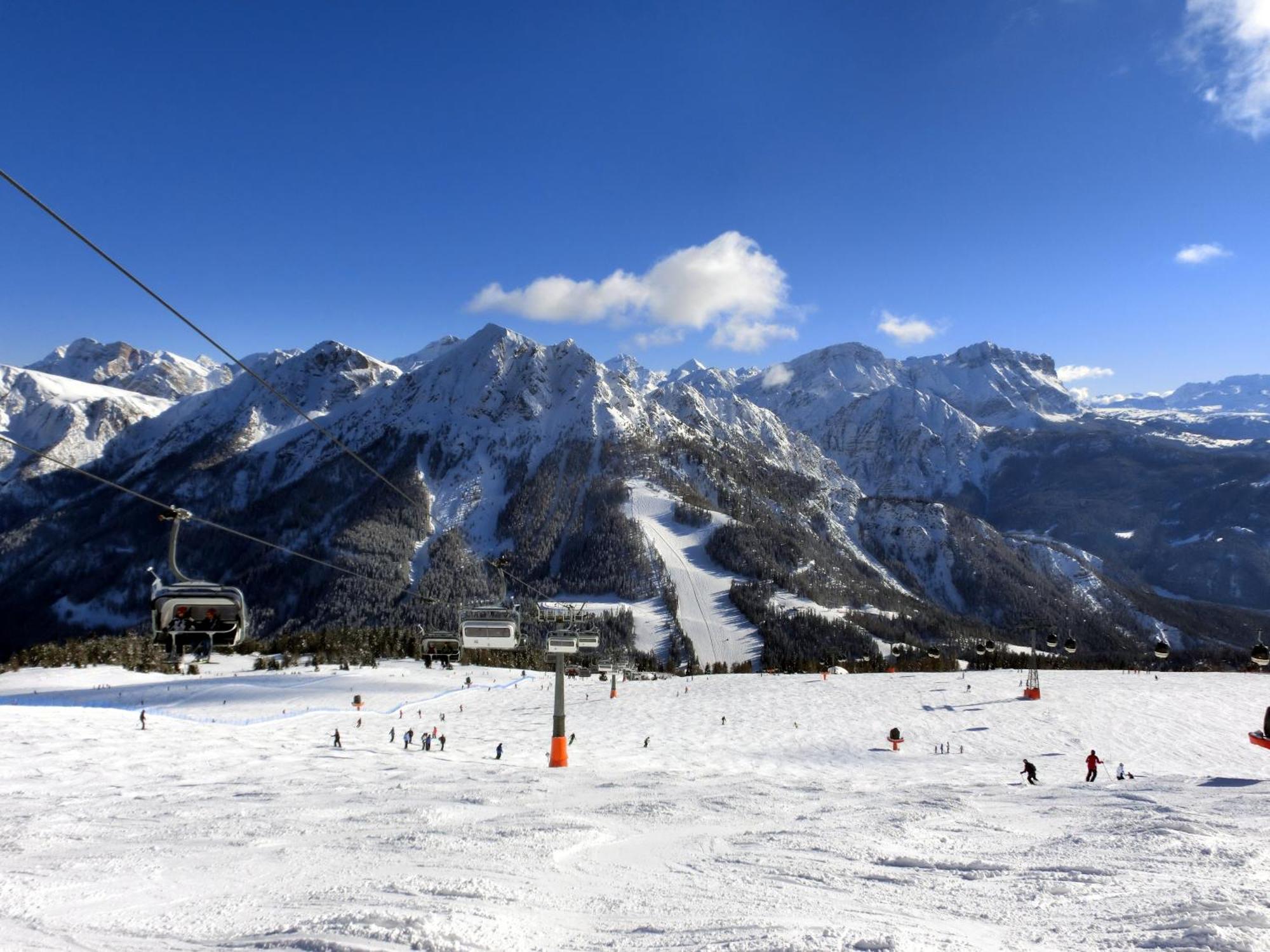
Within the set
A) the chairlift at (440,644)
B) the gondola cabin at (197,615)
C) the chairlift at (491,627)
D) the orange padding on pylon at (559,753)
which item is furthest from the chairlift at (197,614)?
the chairlift at (440,644)

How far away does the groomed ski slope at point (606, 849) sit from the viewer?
360 inches

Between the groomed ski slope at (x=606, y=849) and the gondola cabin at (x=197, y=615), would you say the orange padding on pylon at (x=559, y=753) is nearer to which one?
the groomed ski slope at (x=606, y=849)

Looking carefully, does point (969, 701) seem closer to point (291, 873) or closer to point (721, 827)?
point (721, 827)

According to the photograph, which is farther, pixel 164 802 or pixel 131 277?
pixel 164 802

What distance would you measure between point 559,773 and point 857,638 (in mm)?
162785

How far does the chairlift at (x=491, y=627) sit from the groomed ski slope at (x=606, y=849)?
16.4 ft

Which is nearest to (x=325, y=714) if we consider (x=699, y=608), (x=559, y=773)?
(x=559, y=773)

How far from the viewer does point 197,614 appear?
55.6ft

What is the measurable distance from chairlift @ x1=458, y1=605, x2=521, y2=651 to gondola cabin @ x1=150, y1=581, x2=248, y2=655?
12.9 meters

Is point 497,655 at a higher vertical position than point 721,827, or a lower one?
lower

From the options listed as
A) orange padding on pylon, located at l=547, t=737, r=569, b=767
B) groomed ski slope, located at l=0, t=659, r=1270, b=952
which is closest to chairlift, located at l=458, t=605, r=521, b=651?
groomed ski slope, located at l=0, t=659, r=1270, b=952

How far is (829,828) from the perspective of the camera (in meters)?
16.5

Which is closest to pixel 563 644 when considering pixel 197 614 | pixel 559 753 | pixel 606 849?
pixel 559 753

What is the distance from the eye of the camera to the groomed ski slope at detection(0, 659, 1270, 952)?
9133 mm
